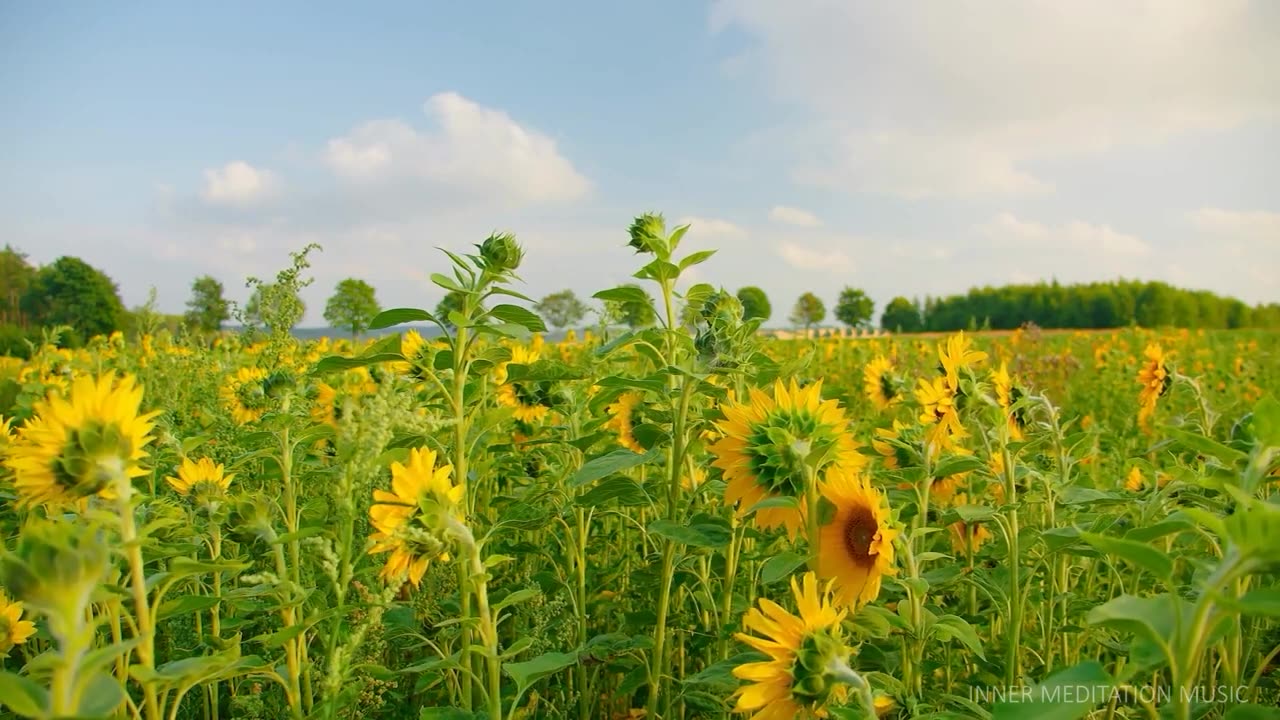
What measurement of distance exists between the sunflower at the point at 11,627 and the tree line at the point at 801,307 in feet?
2.40

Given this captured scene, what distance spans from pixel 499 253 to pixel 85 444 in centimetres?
68

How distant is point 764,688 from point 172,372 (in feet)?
7.80

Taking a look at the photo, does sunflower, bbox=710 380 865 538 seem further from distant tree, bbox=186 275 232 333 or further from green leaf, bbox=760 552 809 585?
distant tree, bbox=186 275 232 333

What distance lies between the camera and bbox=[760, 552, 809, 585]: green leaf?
101 centimetres

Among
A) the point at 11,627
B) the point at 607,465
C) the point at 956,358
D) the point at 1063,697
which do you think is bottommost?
the point at 11,627

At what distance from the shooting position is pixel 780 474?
1.04 m

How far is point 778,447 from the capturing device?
101cm

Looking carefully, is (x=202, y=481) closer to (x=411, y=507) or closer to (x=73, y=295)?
(x=411, y=507)

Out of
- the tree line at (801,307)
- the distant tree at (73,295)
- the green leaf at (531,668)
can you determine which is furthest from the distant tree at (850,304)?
the green leaf at (531,668)

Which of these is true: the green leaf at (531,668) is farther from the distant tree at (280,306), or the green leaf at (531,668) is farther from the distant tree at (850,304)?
the distant tree at (850,304)

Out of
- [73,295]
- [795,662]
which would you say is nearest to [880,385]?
[795,662]

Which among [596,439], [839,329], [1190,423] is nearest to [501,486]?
[596,439]

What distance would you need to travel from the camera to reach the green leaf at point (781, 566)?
1007 millimetres

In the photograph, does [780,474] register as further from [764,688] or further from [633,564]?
[633,564]
